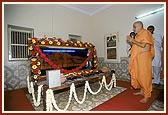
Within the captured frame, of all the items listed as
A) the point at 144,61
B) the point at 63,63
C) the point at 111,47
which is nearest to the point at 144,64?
the point at 144,61

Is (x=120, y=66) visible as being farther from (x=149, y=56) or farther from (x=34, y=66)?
(x=34, y=66)

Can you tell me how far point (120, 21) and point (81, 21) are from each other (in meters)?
1.82

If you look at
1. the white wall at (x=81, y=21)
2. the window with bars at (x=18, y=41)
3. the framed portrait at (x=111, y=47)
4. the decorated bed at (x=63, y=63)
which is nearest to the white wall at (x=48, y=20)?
the white wall at (x=81, y=21)

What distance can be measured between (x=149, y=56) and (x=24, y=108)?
258 centimetres

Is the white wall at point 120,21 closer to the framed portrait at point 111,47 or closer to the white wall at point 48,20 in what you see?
the framed portrait at point 111,47

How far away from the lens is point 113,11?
4730mm

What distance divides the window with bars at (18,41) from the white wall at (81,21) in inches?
5.0

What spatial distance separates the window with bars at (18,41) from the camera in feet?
11.2

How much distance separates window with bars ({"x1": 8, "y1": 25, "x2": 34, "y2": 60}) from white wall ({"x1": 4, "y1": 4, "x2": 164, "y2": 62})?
127 millimetres

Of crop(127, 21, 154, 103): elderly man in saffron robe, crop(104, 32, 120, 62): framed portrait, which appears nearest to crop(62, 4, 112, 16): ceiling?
crop(104, 32, 120, 62): framed portrait

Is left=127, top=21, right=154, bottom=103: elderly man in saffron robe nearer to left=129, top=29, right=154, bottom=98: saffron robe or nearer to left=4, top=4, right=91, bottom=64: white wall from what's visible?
left=129, top=29, right=154, bottom=98: saffron robe

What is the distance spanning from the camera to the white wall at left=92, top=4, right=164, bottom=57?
3613 mm

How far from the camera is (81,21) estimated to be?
5.38 meters

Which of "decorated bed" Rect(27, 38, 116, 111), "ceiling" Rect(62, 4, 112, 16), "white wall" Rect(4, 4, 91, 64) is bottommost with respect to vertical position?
"decorated bed" Rect(27, 38, 116, 111)
